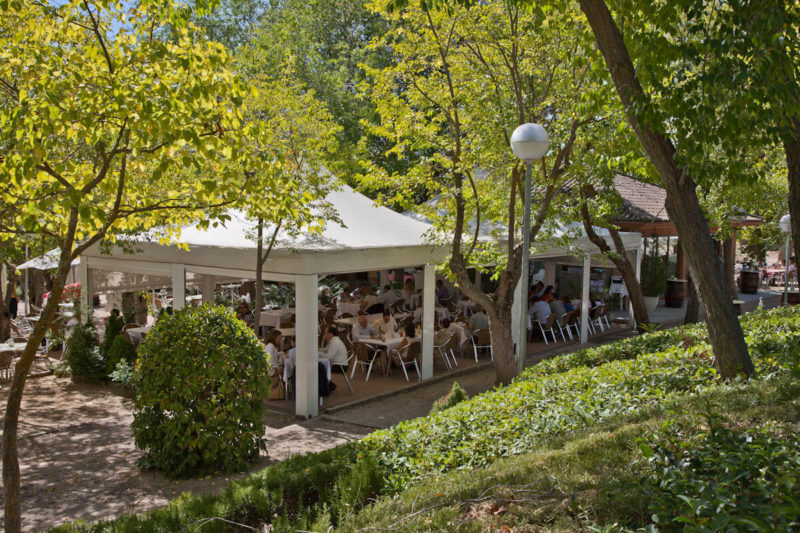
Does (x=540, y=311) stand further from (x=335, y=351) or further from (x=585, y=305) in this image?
(x=335, y=351)

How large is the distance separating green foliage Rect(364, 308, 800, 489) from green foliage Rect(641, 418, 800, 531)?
150 centimetres

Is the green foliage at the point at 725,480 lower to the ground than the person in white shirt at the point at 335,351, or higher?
higher

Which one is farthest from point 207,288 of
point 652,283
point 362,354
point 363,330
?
point 652,283

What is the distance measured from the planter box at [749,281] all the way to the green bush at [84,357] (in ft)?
81.9

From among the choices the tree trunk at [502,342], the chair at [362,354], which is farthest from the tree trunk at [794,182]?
the chair at [362,354]

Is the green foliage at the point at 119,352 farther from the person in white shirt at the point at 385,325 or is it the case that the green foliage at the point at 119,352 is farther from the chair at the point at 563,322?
the chair at the point at 563,322

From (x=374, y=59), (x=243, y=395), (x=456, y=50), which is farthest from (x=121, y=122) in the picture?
(x=374, y=59)

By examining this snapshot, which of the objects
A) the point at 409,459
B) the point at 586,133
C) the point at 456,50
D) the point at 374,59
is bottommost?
the point at 409,459

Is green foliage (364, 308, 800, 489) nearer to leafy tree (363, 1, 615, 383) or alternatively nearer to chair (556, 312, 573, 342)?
leafy tree (363, 1, 615, 383)

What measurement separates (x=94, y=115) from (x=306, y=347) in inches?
225

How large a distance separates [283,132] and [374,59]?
47.5 feet

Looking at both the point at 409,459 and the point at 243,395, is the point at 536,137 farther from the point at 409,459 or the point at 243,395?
the point at 243,395

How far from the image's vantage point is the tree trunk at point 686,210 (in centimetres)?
598

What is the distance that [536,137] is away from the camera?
23.2 ft
